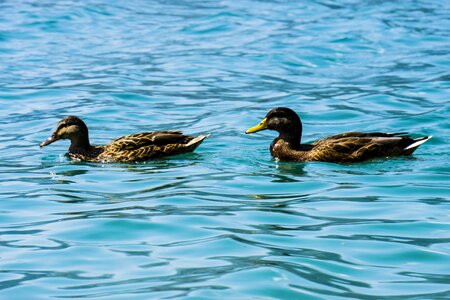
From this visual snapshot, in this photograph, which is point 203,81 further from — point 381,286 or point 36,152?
point 381,286

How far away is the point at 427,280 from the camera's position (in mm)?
7855

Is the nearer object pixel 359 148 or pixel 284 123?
pixel 359 148

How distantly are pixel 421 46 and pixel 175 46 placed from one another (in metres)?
5.16

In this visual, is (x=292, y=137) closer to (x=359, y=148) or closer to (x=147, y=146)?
(x=359, y=148)

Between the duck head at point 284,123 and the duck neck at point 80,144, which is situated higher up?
the duck head at point 284,123

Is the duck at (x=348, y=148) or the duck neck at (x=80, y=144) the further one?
the duck neck at (x=80, y=144)

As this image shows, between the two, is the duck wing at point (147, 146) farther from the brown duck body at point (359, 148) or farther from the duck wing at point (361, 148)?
the duck wing at point (361, 148)

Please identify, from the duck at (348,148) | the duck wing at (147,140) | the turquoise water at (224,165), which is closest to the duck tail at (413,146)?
the duck at (348,148)

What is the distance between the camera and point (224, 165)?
502 inches

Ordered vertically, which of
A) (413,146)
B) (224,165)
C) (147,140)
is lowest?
(224,165)

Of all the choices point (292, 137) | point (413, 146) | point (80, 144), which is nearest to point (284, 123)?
point (292, 137)

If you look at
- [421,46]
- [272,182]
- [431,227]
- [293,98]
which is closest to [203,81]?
[293,98]

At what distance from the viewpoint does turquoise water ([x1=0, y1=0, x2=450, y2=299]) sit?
8.03m

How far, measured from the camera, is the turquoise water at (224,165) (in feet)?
26.3
